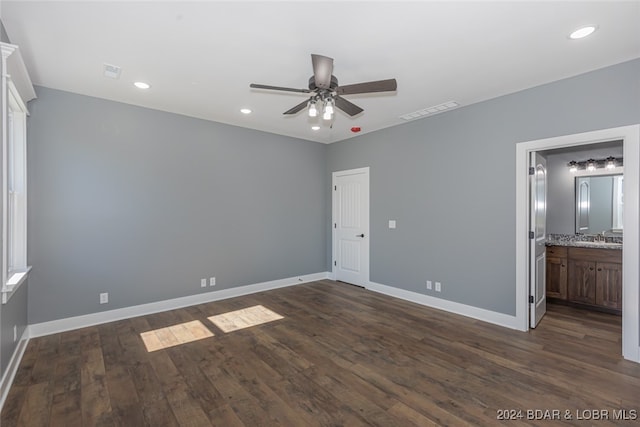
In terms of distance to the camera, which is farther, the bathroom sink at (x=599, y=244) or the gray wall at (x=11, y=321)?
the bathroom sink at (x=599, y=244)

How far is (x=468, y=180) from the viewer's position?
12.8 ft

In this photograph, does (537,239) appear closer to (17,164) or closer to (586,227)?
(586,227)

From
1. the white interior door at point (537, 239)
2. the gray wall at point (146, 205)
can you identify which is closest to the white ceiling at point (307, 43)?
the gray wall at point (146, 205)

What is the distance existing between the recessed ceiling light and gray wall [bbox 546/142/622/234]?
2861 millimetres

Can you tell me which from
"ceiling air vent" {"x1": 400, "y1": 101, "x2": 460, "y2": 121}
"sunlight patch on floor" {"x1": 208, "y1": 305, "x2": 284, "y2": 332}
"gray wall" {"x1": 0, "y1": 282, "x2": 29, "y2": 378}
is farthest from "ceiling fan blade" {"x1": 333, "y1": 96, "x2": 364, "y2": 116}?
"gray wall" {"x1": 0, "y1": 282, "x2": 29, "y2": 378}

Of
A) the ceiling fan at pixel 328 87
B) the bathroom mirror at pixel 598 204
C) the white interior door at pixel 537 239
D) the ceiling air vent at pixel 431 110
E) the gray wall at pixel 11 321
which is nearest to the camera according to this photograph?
the ceiling fan at pixel 328 87

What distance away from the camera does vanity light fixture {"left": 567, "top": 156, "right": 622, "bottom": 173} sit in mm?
4344

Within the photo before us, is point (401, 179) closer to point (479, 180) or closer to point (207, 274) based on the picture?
point (479, 180)

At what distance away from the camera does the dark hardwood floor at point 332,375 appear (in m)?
2.05

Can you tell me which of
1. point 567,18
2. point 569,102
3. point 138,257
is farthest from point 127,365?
point 569,102

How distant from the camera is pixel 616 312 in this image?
3.89 metres

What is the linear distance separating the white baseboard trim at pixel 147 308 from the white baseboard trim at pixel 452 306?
1.68 m

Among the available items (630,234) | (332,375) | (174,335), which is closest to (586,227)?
Answer: (630,234)

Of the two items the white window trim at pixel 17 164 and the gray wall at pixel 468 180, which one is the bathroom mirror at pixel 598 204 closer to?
the gray wall at pixel 468 180
